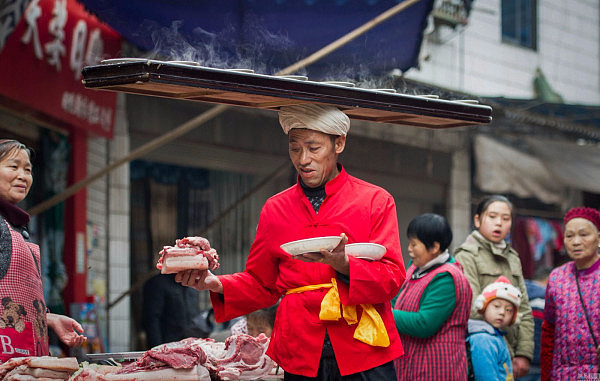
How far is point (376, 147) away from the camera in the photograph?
1347cm

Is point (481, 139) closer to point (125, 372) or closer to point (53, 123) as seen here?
point (53, 123)

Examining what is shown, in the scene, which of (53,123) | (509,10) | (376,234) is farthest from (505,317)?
(509,10)

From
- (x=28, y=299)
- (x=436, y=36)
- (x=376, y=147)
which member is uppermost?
(x=436, y=36)

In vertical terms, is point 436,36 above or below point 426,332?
above

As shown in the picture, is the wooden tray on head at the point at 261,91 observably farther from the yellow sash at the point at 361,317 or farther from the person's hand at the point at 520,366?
the person's hand at the point at 520,366

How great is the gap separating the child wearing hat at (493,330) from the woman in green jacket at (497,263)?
0.28 meters

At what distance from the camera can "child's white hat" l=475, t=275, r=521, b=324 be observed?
5.74 m

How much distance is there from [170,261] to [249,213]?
312 inches

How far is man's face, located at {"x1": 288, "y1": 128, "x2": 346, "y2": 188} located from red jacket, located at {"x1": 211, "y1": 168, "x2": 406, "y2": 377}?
7cm

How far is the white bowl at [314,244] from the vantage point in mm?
3393

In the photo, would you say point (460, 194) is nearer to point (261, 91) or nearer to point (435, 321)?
point (435, 321)

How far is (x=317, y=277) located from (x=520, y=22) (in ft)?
47.3

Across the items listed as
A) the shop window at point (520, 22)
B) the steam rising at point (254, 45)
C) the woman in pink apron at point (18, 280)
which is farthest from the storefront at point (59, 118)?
the shop window at point (520, 22)

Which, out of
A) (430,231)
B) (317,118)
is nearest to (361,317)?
(317,118)
